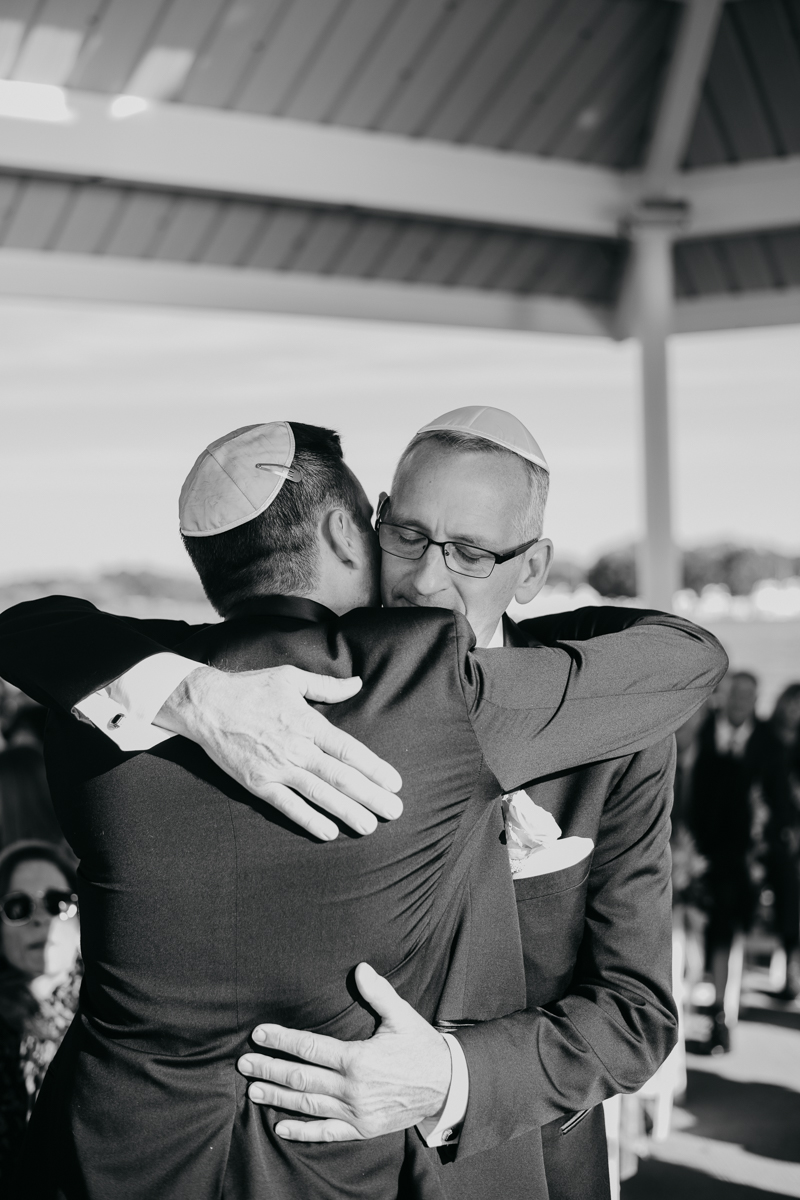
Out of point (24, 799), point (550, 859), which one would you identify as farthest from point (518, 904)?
point (24, 799)

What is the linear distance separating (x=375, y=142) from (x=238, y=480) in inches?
189

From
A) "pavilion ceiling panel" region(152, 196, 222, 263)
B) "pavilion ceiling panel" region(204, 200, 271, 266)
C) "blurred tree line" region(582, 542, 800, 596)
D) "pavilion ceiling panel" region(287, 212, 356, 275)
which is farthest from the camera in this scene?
"blurred tree line" region(582, 542, 800, 596)

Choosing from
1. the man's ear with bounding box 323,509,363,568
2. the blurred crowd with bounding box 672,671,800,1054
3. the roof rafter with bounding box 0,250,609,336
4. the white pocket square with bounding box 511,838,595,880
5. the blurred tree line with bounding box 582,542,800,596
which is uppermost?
the roof rafter with bounding box 0,250,609,336

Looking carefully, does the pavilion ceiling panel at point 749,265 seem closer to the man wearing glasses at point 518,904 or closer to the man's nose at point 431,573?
the man wearing glasses at point 518,904

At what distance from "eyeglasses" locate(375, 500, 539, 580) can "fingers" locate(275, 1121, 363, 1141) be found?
82cm

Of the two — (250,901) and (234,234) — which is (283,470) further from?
(234,234)

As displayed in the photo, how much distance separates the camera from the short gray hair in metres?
1.83

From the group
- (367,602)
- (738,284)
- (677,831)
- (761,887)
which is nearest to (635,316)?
(738,284)

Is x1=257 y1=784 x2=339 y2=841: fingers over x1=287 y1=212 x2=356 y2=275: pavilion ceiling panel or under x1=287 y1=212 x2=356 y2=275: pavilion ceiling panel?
under

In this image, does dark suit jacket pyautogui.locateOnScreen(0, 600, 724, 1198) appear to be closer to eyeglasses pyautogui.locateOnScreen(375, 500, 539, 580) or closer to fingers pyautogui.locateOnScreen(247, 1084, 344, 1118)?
fingers pyautogui.locateOnScreen(247, 1084, 344, 1118)

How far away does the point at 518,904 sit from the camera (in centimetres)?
170

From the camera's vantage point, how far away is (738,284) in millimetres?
7621

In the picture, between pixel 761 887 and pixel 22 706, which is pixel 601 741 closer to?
pixel 22 706

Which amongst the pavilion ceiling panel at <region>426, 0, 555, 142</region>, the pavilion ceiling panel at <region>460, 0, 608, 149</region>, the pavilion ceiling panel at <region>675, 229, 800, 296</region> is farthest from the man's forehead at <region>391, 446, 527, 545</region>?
the pavilion ceiling panel at <region>675, 229, 800, 296</region>
